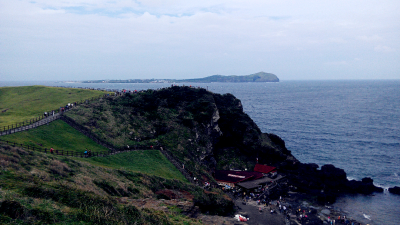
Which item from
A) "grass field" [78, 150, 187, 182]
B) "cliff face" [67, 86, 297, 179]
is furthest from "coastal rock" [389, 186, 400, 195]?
"grass field" [78, 150, 187, 182]

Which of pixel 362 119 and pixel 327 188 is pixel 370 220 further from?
pixel 362 119

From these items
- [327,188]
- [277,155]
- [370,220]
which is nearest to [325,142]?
[277,155]

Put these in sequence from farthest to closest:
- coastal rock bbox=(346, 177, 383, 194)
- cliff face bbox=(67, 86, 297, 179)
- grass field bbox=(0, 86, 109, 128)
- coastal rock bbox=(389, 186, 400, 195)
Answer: cliff face bbox=(67, 86, 297, 179), grass field bbox=(0, 86, 109, 128), coastal rock bbox=(346, 177, 383, 194), coastal rock bbox=(389, 186, 400, 195)

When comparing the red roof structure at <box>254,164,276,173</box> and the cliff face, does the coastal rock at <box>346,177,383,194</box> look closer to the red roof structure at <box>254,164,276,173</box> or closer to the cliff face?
the cliff face

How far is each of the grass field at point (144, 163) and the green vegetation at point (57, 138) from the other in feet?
13.6

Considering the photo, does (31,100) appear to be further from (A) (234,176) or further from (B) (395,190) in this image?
(B) (395,190)

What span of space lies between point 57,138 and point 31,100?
30651mm

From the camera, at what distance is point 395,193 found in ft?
164

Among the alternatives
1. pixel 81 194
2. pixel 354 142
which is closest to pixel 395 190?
pixel 354 142

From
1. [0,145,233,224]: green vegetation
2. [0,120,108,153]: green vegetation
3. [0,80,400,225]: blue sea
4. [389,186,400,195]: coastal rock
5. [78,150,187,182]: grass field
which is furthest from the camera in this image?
[389,186,400,195]: coastal rock

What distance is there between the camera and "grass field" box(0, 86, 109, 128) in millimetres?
51334

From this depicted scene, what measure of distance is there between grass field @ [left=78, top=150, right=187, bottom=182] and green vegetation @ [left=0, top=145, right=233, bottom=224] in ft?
12.9

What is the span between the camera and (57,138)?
4097 centimetres

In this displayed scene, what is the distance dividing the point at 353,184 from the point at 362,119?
69788 mm
